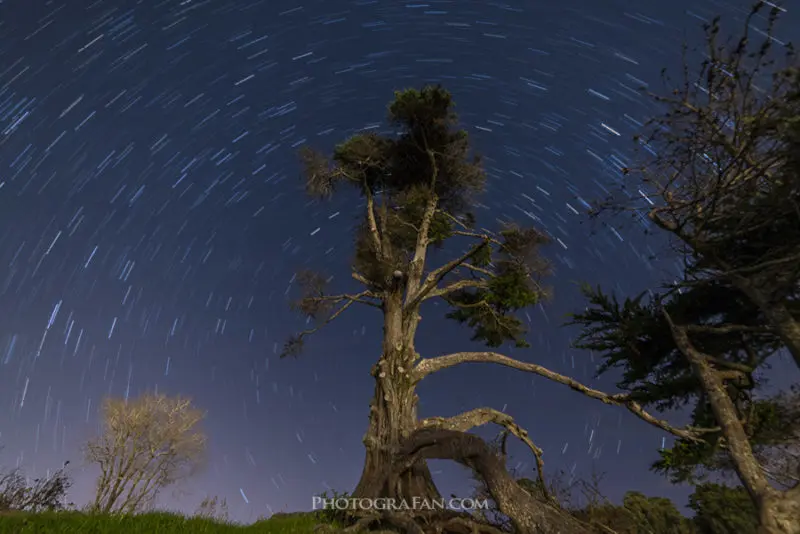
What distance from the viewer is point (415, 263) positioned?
12.0 meters

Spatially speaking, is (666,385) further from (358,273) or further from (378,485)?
(358,273)

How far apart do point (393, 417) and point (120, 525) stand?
5.50 meters

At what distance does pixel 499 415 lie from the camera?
9906mm

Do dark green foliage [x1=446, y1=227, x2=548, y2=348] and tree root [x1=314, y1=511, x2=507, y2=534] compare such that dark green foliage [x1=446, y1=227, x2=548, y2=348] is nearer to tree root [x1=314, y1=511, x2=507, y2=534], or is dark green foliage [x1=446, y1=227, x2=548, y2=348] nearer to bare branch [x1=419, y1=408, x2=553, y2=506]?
bare branch [x1=419, y1=408, x2=553, y2=506]

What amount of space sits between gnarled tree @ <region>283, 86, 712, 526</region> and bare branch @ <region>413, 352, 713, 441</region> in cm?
3

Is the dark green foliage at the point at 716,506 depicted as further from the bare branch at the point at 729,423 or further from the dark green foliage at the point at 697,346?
the bare branch at the point at 729,423

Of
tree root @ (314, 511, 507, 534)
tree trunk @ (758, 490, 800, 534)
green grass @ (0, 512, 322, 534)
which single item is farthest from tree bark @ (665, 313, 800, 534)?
green grass @ (0, 512, 322, 534)

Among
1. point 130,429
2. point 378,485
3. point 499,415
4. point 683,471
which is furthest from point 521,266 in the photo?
point 130,429

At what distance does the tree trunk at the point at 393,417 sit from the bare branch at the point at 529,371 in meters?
0.49

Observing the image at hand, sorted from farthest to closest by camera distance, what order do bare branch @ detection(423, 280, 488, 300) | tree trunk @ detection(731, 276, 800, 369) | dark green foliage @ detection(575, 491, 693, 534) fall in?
1. bare branch @ detection(423, 280, 488, 300)
2. dark green foliage @ detection(575, 491, 693, 534)
3. tree trunk @ detection(731, 276, 800, 369)

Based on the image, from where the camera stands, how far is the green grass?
4.28 meters

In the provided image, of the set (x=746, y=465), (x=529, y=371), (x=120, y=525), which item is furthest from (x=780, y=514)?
(x=120, y=525)

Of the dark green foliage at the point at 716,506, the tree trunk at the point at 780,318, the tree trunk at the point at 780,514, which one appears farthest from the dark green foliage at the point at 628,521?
the tree trunk at the point at 780,318

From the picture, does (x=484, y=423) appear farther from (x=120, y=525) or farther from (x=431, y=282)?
(x=120, y=525)
